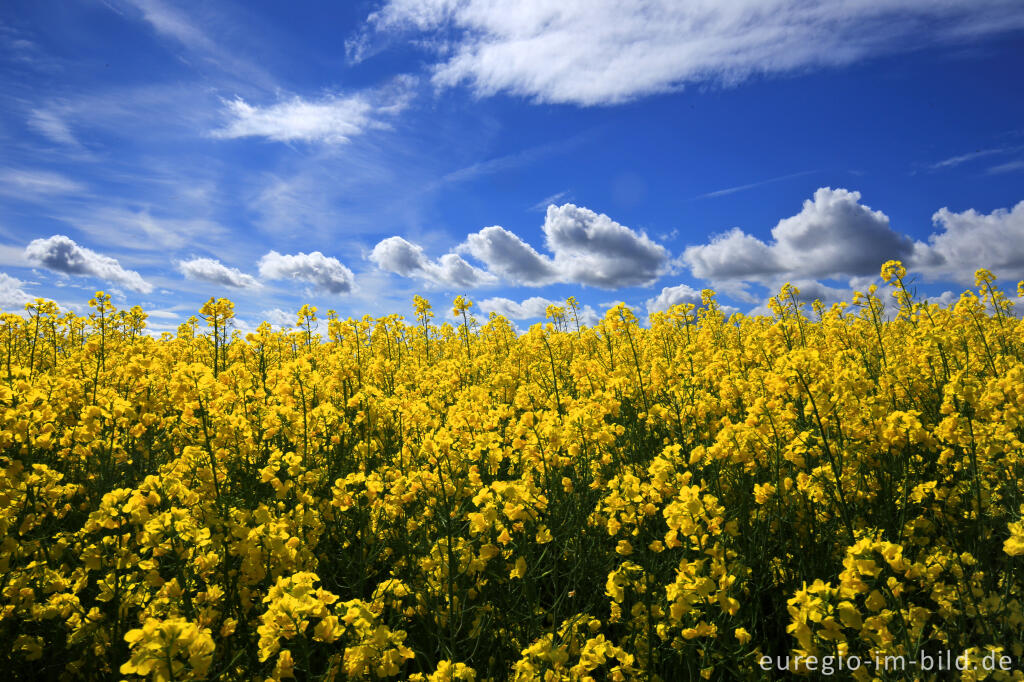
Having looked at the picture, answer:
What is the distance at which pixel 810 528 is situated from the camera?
3160 mm

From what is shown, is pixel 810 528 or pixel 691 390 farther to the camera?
pixel 691 390

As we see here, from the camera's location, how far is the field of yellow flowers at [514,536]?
2109 millimetres

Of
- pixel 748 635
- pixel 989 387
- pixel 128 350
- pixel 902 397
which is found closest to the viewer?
pixel 748 635

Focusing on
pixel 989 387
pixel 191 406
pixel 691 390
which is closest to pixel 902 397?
pixel 989 387

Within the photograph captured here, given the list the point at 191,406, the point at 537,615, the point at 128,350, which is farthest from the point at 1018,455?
the point at 128,350

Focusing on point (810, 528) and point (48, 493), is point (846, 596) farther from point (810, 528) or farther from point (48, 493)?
point (48, 493)

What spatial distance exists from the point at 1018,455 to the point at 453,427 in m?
3.47

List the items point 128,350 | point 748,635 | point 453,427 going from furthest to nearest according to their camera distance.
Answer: point 128,350, point 453,427, point 748,635

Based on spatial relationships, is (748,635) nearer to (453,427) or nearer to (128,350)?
(453,427)

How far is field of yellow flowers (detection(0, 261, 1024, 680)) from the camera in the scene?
2.11 m

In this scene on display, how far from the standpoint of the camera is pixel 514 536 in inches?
130

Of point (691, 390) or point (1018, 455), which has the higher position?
point (691, 390)

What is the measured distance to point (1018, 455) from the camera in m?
2.98

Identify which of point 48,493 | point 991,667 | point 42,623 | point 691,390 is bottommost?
point 991,667
